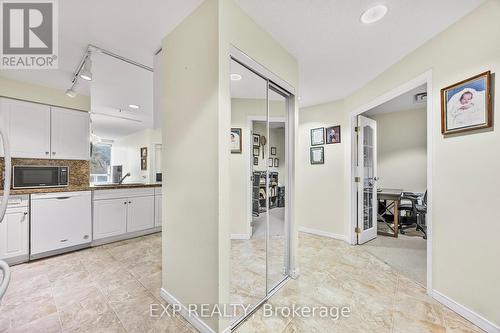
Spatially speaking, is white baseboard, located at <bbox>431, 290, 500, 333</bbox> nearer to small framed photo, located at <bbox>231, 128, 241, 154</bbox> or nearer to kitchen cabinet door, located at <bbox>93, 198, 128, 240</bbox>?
small framed photo, located at <bbox>231, 128, 241, 154</bbox>

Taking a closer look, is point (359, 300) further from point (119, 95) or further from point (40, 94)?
point (40, 94)

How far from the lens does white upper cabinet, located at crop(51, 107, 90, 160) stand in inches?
123

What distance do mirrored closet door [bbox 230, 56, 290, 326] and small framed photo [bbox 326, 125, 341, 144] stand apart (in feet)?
5.39

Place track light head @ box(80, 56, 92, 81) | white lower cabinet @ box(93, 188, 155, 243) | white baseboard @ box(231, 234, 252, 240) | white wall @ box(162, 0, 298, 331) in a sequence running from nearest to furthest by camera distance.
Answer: white wall @ box(162, 0, 298, 331) → white baseboard @ box(231, 234, 252, 240) → track light head @ box(80, 56, 92, 81) → white lower cabinet @ box(93, 188, 155, 243)

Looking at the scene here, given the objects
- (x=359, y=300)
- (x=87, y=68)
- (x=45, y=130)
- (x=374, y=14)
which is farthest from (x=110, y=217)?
(x=374, y=14)

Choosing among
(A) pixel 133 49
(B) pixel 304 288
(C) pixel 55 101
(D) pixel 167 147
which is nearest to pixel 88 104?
(C) pixel 55 101

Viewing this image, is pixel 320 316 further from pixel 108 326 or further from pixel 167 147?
pixel 167 147

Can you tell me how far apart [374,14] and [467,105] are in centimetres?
106

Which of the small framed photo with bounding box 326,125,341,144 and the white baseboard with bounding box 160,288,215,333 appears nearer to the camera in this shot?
the white baseboard with bounding box 160,288,215,333

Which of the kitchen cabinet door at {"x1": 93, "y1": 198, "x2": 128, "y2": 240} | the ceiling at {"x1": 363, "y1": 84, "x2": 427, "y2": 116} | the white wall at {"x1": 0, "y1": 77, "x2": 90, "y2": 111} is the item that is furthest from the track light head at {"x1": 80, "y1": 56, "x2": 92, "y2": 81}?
the ceiling at {"x1": 363, "y1": 84, "x2": 427, "y2": 116}

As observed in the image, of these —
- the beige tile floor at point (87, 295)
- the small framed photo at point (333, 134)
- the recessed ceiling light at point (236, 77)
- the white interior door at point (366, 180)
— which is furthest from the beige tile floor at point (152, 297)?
the recessed ceiling light at point (236, 77)

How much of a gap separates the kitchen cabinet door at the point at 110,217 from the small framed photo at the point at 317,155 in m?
3.51

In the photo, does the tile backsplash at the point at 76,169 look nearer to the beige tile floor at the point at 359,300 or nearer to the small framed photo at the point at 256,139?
the small framed photo at the point at 256,139

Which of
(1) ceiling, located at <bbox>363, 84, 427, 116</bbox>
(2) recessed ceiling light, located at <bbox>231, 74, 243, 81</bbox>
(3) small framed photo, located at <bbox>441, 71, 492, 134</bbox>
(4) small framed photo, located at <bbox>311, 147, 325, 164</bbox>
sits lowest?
(4) small framed photo, located at <bbox>311, 147, 325, 164</bbox>
